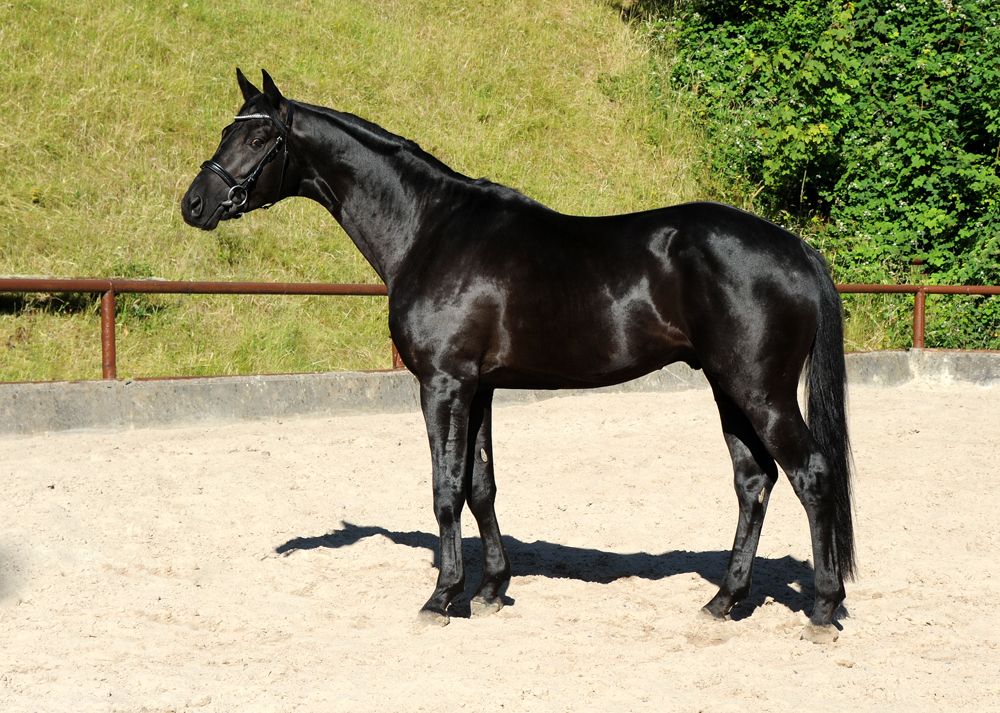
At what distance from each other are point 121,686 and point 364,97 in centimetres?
1169

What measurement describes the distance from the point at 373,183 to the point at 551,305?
99cm

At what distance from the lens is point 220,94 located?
1246 cm

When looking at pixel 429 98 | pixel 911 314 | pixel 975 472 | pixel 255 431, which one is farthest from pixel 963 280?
pixel 255 431

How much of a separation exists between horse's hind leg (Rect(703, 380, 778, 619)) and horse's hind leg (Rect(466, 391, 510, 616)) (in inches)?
35.4

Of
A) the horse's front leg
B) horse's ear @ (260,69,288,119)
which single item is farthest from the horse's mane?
the horse's front leg

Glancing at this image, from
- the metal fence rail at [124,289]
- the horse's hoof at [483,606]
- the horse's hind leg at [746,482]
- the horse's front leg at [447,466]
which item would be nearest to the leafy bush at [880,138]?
the metal fence rail at [124,289]

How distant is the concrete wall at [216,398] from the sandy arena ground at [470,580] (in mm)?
234

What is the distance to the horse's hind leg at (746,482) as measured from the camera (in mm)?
3916

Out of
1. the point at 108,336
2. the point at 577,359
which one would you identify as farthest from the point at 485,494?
the point at 108,336

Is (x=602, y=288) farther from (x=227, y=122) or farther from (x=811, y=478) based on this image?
(x=227, y=122)

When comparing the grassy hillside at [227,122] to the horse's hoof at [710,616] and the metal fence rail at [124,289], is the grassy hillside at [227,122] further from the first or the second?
the horse's hoof at [710,616]

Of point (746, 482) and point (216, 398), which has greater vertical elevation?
point (746, 482)

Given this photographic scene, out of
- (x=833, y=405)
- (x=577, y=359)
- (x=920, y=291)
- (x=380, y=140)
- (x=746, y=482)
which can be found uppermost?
(x=380, y=140)

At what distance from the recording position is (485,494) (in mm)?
4090
